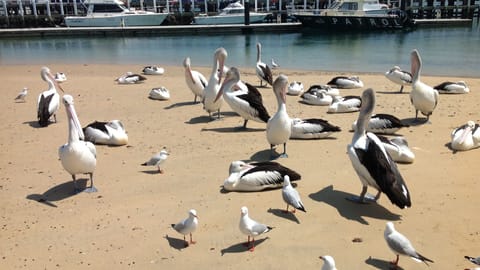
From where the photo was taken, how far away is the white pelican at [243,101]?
788 cm

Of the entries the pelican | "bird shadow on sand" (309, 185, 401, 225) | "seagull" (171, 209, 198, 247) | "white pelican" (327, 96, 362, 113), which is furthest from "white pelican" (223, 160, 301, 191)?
"white pelican" (327, 96, 362, 113)

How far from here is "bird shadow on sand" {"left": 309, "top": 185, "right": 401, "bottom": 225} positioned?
4680mm

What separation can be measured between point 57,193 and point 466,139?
5715 mm

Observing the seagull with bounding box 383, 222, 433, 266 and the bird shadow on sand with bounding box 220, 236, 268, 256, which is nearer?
the seagull with bounding box 383, 222, 433, 266

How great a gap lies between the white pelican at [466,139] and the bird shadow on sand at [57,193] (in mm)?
5287

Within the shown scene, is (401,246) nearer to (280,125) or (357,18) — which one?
(280,125)

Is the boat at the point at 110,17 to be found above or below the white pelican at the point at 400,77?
A: above

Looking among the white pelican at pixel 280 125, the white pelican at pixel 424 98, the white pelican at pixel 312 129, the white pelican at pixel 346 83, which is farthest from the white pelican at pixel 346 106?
the white pelican at pixel 280 125

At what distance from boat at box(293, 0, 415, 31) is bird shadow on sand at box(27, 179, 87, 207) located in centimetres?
4412

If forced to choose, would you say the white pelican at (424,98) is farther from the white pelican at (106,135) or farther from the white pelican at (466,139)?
the white pelican at (106,135)

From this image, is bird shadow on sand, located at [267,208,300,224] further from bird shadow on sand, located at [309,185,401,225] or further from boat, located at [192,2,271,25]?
boat, located at [192,2,271,25]

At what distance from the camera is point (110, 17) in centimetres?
5200

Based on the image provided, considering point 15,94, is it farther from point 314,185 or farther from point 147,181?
point 314,185

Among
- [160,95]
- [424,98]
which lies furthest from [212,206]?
[160,95]
